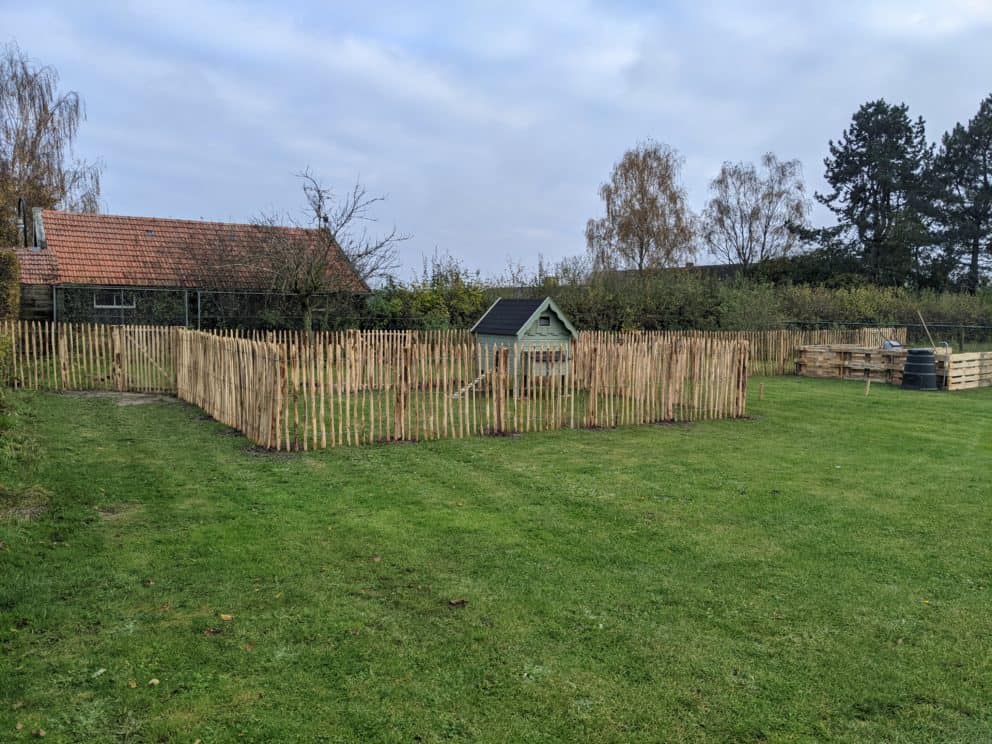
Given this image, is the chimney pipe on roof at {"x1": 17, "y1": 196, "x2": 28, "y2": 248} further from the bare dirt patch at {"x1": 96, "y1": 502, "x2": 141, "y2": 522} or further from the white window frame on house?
the bare dirt patch at {"x1": 96, "y1": 502, "x2": 141, "y2": 522}

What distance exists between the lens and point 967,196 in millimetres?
44969

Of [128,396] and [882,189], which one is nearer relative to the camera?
[128,396]

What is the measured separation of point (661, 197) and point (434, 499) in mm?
36821

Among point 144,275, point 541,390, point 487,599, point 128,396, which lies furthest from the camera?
point 144,275

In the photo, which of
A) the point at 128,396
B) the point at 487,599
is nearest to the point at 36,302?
the point at 128,396

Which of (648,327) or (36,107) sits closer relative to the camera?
(648,327)

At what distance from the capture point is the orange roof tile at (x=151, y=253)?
24.5m

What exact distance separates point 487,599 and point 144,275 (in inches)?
942

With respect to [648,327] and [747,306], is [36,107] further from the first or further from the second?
[747,306]

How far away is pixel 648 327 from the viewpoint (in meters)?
27.9

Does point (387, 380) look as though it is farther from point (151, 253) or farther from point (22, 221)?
point (22, 221)

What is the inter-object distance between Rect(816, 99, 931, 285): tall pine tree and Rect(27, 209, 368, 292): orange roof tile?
3379 centimetres

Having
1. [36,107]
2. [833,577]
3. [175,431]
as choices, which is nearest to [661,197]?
[36,107]

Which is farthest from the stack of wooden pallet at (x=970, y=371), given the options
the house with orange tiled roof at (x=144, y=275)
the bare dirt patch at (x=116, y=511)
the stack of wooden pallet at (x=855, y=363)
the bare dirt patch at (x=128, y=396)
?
the bare dirt patch at (x=116, y=511)
